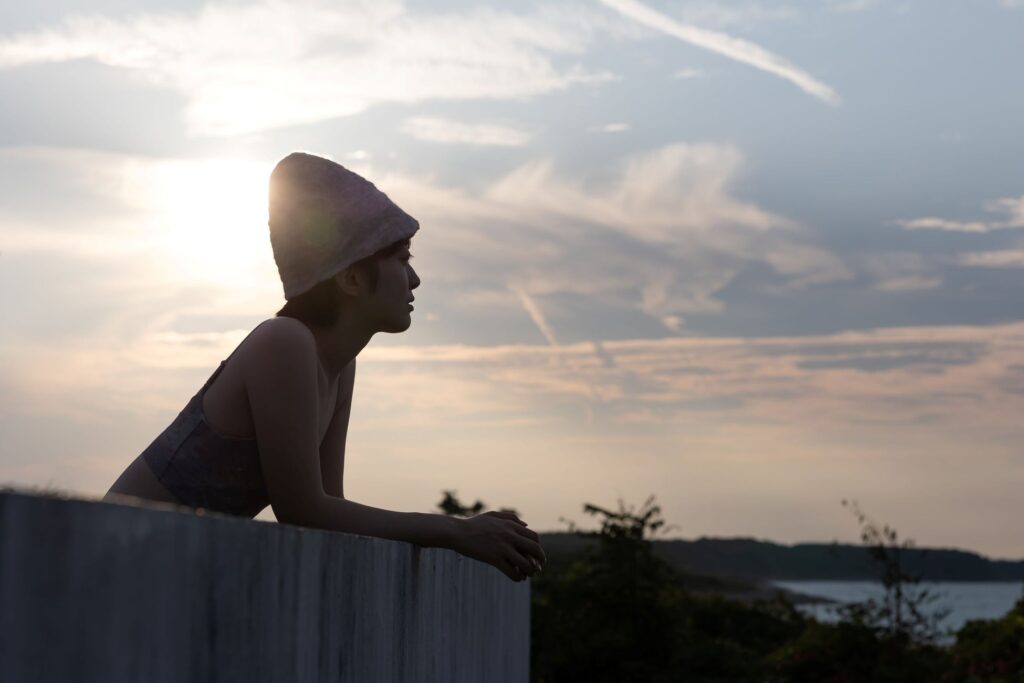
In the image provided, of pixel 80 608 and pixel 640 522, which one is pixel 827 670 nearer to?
pixel 640 522

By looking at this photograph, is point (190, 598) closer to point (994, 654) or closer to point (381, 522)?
point (381, 522)

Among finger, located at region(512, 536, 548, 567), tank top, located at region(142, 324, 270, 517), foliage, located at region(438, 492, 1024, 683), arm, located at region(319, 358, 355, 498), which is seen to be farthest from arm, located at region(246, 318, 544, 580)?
foliage, located at region(438, 492, 1024, 683)

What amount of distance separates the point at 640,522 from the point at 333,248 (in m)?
11.9

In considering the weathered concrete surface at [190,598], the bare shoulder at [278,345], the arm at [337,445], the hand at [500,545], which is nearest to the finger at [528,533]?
the hand at [500,545]

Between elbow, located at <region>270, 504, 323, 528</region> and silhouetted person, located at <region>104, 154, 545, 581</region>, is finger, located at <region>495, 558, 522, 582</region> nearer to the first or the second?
silhouetted person, located at <region>104, 154, 545, 581</region>

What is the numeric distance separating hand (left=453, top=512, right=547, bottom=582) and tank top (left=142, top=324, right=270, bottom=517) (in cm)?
74

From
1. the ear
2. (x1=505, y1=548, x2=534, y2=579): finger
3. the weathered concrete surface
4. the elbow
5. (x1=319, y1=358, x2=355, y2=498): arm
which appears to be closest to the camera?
the weathered concrete surface

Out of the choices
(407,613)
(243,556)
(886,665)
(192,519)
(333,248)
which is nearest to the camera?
(192,519)

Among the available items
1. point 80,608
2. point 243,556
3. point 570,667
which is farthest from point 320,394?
point 570,667

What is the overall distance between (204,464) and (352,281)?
0.71 metres

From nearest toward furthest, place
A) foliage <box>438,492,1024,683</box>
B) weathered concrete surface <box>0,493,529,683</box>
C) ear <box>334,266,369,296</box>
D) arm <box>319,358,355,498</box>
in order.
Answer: weathered concrete surface <box>0,493,529,683</box> < ear <box>334,266,369,296</box> < arm <box>319,358,355,498</box> < foliage <box>438,492,1024,683</box>

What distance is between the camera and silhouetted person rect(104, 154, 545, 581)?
3.30 m

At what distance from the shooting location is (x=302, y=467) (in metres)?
3.33

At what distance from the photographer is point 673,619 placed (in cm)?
1461
